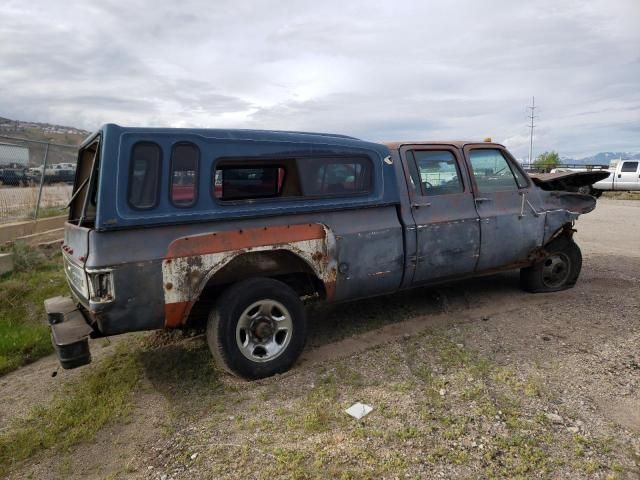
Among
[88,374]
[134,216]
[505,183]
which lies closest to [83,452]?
[88,374]

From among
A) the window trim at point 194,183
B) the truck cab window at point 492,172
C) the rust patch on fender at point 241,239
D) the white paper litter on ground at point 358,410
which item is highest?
the truck cab window at point 492,172

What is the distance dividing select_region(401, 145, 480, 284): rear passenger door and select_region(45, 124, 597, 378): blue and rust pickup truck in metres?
0.01

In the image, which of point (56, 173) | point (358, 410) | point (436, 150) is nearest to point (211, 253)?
point (358, 410)

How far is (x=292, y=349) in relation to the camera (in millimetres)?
3947

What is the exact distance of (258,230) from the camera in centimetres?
377

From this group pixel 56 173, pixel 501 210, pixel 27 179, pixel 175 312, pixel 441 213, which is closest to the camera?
pixel 175 312

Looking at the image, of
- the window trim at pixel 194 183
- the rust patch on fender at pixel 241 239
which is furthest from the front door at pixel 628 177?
the window trim at pixel 194 183

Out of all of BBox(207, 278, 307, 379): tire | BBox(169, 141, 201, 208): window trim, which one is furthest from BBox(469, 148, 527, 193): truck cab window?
BBox(169, 141, 201, 208): window trim

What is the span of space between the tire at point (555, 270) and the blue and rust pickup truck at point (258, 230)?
63 centimetres

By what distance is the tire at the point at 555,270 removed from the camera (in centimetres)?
584

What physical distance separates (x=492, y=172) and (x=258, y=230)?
3.04m

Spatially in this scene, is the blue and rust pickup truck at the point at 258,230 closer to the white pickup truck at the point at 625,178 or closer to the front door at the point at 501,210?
the front door at the point at 501,210

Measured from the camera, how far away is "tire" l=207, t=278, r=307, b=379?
3.62m

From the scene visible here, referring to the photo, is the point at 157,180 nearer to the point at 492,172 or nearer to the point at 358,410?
the point at 358,410
